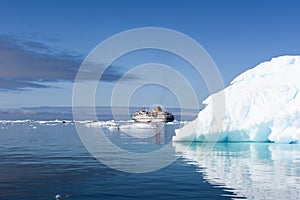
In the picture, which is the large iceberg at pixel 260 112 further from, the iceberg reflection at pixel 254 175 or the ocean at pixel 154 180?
the ocean at pixel 154 180

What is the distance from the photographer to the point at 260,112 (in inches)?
1719

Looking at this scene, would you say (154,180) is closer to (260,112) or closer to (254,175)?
(254,175)

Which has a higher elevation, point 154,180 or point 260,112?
point 260,112

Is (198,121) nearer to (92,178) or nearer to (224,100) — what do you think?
(224,100)

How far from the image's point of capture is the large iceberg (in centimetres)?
4288

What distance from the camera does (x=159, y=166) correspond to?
26.2m

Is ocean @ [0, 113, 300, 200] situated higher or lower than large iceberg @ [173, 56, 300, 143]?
lower

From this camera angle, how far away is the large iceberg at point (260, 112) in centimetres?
4288

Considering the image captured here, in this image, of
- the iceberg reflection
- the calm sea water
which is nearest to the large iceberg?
the iceberg reflection

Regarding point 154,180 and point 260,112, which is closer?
point 154,180

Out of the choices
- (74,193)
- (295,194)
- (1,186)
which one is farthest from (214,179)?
(1,186)

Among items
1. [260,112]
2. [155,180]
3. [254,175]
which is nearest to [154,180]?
[155,180]

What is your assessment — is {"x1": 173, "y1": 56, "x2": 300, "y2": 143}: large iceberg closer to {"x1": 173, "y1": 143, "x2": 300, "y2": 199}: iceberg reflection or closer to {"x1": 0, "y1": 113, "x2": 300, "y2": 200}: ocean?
{"x1": 173, "y1": 143, "x2": 300, "y2": 199}: iceberg reflection

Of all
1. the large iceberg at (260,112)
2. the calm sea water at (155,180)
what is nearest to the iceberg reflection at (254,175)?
the calm sea water at (155,180)
